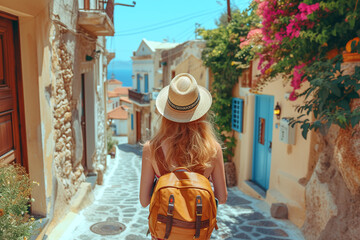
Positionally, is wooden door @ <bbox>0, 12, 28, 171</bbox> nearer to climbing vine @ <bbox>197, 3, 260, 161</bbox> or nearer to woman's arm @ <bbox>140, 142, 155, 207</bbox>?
woman's arm @ <bbox>140, 142, 155, 207</bbox>

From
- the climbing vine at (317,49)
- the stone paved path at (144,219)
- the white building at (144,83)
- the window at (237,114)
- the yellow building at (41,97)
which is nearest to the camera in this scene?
the yellow building at (41,97)

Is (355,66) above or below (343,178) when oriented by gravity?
above

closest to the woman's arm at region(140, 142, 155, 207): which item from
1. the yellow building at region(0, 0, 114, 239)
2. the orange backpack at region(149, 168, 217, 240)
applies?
the orange backpack at region(149, 168, 217, 240)

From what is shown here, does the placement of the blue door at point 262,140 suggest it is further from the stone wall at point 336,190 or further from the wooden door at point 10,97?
the wooden door at point 10,97

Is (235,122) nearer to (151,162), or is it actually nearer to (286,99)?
(286,99)

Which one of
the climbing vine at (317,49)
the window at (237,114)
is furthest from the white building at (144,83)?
the climbing vine at (317,49)

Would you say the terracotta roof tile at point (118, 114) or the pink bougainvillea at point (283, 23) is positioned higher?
the pink bougainvillea at point (283, 23)

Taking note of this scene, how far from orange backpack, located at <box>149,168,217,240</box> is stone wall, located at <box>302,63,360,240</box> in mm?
1896

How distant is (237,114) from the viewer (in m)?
7.43

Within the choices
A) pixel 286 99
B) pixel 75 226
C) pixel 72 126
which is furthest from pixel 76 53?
pixel 286 99

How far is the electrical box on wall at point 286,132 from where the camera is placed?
4833 millimetres

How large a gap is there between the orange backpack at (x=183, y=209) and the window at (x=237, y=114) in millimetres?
5649

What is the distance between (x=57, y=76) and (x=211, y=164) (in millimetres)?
2713

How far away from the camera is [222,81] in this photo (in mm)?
7941
